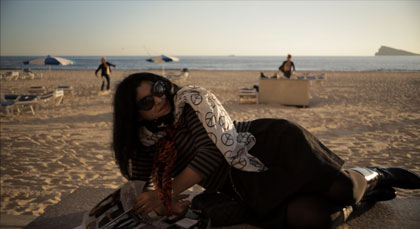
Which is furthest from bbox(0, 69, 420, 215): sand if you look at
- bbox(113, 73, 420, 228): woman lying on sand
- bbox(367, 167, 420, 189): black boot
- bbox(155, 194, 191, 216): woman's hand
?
bbox(367, 167, 420, 189): black boot

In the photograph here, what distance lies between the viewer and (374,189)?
2.20 metres

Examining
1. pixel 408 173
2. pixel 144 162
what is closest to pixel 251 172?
pixel 144 162

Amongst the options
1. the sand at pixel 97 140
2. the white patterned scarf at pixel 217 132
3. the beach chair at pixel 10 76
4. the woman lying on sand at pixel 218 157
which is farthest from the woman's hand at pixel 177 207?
the beach chair at pixel 10 76

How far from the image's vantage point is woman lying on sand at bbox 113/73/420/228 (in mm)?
1665

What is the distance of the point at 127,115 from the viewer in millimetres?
1700

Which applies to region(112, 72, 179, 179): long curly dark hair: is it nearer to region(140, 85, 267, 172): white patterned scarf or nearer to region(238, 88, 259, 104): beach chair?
region(140, 85, 267, 172): white patterned scarf

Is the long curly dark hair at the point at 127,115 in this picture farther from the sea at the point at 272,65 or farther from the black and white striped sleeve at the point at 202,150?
the sea at the point at 272,65

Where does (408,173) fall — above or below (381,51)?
below

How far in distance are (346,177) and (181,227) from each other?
104 cm

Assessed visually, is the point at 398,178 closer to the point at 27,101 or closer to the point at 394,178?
the point at 394,178

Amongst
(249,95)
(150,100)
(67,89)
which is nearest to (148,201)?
(150,100)

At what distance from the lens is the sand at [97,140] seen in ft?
12.6

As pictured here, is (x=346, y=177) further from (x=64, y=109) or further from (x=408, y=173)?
(x=64, y=109)

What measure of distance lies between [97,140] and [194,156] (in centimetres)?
481
